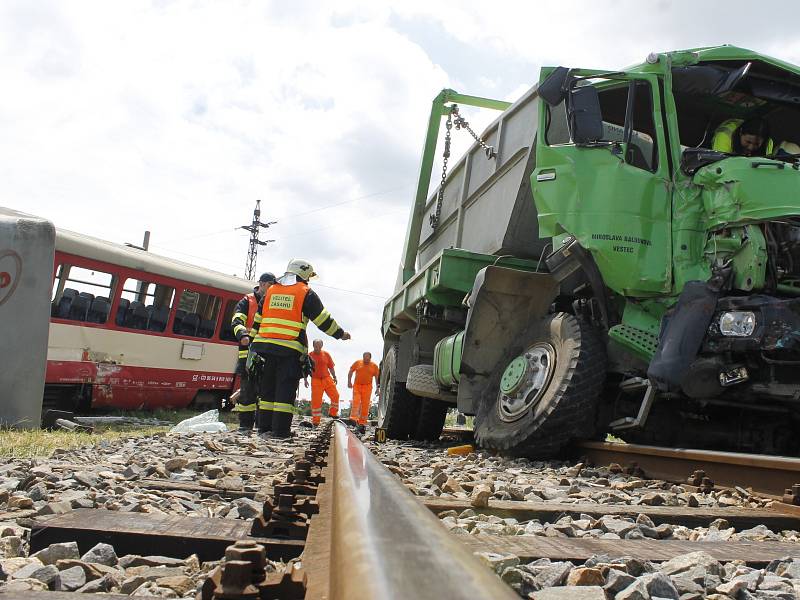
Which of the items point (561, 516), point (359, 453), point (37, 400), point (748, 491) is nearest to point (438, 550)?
point (561, 516)

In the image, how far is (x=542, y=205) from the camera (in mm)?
5309

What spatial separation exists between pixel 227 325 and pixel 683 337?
1180 centimetres

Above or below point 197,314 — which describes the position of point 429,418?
below

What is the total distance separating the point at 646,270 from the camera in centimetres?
483

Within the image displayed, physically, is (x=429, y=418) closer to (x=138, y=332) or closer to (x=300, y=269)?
(x=300, y=269)

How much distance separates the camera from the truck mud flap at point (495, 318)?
5.89 m

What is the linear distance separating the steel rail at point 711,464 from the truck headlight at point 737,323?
696 mm

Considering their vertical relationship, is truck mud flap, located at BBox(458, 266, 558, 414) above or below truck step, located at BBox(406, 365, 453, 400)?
above

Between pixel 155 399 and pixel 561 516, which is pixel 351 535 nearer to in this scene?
pixel 561 516

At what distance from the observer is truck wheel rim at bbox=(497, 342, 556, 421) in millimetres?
5176

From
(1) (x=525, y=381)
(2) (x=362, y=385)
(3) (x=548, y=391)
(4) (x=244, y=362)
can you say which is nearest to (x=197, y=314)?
(2) (x=362, y=385)

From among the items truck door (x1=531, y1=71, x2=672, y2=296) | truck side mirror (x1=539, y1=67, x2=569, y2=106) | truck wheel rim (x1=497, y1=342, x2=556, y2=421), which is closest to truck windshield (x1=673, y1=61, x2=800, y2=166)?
truck door (x1=531, y1=71, x2=672, y2=296)

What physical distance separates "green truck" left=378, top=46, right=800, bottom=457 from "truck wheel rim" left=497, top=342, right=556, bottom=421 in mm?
13

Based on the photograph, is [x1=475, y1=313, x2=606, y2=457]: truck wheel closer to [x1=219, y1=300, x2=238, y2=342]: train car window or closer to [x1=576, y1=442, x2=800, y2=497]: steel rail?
[x1=576, y1=442, x2=800, y2=497]: steel rail
